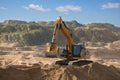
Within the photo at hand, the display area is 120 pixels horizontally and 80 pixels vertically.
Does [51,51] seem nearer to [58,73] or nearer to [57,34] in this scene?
[58,73]

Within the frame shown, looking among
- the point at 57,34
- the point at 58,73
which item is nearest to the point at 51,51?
the point at 58,73

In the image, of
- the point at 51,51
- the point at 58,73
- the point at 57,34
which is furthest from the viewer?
the point at 57,34

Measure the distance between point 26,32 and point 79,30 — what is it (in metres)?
12.4

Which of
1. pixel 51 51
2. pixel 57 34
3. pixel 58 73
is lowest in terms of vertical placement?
pixel 58 73

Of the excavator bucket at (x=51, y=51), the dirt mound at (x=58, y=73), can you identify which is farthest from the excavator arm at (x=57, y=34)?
the dirt mound at (x=58, y=73)

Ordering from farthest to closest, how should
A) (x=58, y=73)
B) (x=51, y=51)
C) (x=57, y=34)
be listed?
(x=57, y=34) → (x=51, y=51) → (x=58, y=73)

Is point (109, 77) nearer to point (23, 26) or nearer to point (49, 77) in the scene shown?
point (49, 77)

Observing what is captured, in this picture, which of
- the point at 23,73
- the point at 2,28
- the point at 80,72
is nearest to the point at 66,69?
the point at 80,72

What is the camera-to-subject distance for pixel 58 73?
583 inches

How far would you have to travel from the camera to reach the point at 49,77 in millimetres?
14625

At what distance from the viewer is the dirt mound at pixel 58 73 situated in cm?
1441

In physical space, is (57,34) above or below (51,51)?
above

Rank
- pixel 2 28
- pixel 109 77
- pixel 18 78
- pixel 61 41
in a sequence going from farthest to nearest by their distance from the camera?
pixel 2 28 → pixel 61 41 → pixel 109 77 → pixel 18 78

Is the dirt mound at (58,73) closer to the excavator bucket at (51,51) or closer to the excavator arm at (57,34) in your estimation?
the excavator bucket at (51,51)
